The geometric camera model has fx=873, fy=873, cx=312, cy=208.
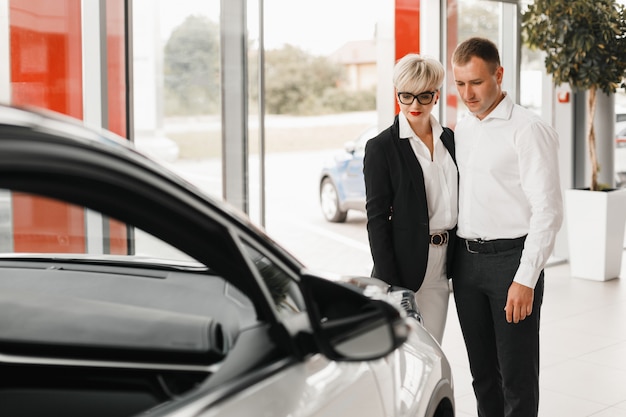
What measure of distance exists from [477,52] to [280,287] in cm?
166

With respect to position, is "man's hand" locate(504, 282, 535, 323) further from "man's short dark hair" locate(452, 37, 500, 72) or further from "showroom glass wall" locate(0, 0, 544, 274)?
"showroom glass wall" locate(0, 0, 544, 274)

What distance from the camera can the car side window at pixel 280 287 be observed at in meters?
1.58

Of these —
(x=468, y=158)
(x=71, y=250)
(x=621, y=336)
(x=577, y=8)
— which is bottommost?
(x=621, y=336)

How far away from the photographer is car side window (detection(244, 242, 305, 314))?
1.58 m

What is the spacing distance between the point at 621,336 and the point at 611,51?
2639 mm

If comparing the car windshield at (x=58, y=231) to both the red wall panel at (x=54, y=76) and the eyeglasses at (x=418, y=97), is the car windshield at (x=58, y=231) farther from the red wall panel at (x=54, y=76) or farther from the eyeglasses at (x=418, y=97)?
the eyeglasses at (x=418, y=97)

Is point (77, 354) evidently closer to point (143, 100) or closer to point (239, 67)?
point (143, 100)

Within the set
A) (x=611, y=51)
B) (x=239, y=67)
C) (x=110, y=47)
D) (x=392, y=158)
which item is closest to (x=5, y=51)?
(x=110, y=47)

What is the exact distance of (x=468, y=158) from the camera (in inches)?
123

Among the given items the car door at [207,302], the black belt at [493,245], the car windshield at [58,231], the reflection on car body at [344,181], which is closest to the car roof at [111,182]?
the car door at [207,302]

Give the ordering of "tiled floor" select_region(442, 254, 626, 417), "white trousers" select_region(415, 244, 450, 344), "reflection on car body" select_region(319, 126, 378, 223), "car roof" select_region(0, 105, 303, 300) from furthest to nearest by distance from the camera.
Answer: "reflection on car body" select_region(319, 126, 378, 223)
"tiled floor" select_region(442, 254, 626, 417)
"white trousers" select_region(415, 244, 450, 344)
"car roof" select_region(0, 105, 303, 300)

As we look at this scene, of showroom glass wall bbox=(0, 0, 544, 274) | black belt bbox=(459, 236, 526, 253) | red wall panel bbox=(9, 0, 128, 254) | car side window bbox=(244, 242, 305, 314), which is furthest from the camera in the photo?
showroom glass wall bbox=(0, 0, 544, 274)

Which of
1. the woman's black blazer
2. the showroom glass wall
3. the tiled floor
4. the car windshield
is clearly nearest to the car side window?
the woman's black blazer

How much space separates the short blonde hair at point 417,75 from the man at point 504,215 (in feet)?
0.26
